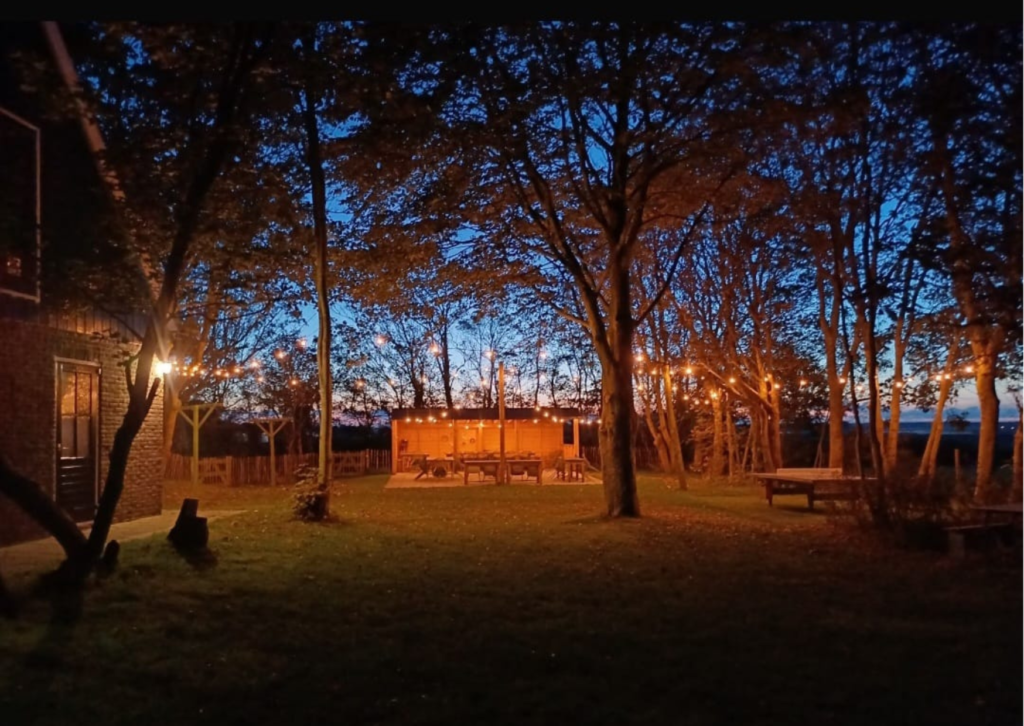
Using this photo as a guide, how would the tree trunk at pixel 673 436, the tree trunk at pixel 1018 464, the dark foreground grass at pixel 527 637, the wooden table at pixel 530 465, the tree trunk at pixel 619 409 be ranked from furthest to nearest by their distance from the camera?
the wooden table at pixel 530 465
the tree trunk at pixel 673 436
the tree trunk at pixel 619 409
the tree trunk at pixel 1018 464
the dark foreground grass at pixel 527 637

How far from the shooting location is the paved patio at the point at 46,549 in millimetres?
9812

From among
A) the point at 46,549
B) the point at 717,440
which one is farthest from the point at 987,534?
the point at 717,440

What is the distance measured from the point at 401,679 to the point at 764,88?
10559mm

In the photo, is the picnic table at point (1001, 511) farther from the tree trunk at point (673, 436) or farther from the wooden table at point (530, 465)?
the wooden table at point (530, 465)

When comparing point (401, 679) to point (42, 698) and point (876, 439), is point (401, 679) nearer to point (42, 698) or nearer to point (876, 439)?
point (42, 698)

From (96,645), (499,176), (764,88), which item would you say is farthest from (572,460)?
(96,645)

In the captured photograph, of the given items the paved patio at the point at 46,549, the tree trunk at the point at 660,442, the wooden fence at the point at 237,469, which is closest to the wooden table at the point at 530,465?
the wooden fence at the point at 237,469

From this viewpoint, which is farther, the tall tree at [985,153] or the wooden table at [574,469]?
the wooden table at [574,469]

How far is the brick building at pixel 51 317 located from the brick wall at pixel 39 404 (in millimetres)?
15

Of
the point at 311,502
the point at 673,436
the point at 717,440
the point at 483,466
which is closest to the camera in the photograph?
the point at 311,502

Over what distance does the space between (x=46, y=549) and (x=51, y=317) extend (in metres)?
3.09

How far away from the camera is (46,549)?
36.8 ft

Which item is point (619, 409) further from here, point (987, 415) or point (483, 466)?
point (483, 466)

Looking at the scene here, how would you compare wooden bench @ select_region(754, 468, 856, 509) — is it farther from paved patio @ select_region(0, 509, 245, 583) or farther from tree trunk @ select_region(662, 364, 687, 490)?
paved patio @ select_region(0, 509, 245, 583)
